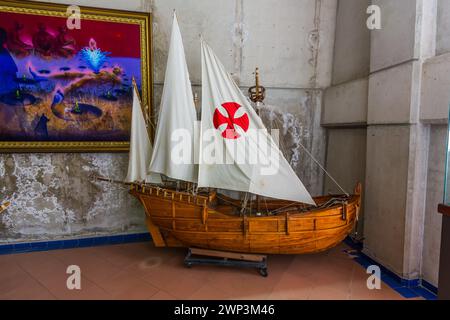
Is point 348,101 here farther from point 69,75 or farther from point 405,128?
point 69,75

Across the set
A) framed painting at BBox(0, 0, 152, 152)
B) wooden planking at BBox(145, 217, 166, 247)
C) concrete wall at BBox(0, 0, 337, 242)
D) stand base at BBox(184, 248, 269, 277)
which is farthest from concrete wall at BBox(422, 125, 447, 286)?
framed painting at BBox(0, 0, 152, 152)

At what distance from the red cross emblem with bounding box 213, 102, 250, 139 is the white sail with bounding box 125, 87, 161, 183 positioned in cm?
89

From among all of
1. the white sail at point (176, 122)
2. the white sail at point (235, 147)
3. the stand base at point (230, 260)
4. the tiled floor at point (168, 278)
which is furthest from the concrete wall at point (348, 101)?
the white sail at point (176, 122)

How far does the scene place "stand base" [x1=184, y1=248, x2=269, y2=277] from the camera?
314cm

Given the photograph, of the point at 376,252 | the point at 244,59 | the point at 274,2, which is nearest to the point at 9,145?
the point at 244,59

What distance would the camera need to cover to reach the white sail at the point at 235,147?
3.22 metres

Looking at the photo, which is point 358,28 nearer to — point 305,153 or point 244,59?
point 244,59

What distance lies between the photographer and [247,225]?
3057 mm

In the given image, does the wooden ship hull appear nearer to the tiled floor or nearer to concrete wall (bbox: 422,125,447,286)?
the tiled floor

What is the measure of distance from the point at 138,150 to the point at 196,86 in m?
1.19

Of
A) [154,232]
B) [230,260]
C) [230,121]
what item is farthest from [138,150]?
[230,260]

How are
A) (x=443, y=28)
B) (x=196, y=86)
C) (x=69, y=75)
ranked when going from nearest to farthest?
(x=443, y=28), (x=69, y=75), (x=196, y=86)

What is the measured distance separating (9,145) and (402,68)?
4.37m

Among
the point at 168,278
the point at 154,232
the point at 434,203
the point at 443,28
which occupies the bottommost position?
the point at 168,278
